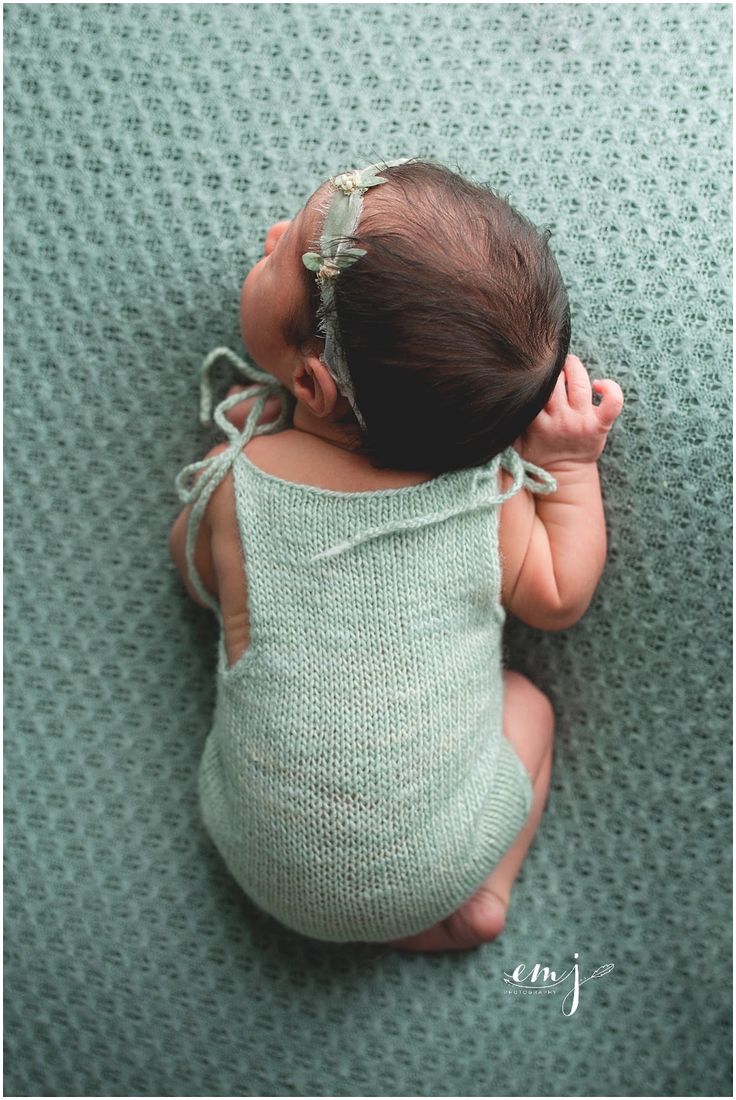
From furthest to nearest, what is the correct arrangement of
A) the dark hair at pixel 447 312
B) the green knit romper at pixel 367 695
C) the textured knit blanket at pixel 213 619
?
the textured knit blanket at pixel 213 619 → the green knit romper at pixel 367 695 → the dark hair at pixel 447 312

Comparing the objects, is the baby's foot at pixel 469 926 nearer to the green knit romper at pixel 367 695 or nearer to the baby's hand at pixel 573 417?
the green knit romper at pixel 367 695

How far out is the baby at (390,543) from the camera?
2.81 feet

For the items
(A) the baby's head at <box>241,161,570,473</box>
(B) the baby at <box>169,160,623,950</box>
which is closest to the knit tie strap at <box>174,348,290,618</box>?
(B) the baby at <box>169,160,623,950</box>

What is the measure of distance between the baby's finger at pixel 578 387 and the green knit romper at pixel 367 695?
78 mm

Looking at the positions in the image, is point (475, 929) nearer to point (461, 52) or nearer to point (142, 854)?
point (142, 854)

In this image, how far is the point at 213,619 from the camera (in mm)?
1157

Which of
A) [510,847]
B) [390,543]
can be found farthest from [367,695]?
[510,847]

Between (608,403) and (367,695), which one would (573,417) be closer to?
(608,403)

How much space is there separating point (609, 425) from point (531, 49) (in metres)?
0.43

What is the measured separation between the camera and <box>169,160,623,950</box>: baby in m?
0.86

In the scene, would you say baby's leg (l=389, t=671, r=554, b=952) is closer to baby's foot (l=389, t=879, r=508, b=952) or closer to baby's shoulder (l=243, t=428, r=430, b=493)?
baby's foot (l=389, t=879, r=508, b=952)

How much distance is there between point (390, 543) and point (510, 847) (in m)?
0.39

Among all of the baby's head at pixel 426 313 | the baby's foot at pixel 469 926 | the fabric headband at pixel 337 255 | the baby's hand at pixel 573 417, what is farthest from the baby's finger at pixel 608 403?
the baby's foot at pixel 469 926

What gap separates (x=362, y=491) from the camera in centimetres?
95
